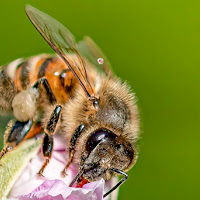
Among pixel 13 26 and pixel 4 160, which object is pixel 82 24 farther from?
pixel 4 160

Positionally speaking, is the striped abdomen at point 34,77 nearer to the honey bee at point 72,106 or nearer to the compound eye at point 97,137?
the honey bee at point 72,106

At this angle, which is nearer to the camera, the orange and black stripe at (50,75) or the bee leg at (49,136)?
the bee leg at (49,136)

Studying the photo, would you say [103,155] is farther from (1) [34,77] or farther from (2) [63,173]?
(1) [34,77]

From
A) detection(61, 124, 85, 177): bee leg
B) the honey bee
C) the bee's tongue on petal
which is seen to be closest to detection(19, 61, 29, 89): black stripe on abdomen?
the honey bee

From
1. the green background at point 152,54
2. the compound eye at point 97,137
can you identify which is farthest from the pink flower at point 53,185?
the green background at point 152,54

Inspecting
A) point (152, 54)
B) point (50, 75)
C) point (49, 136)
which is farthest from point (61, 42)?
point (152, 54)

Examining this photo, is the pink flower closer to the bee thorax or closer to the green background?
the bee thorax
